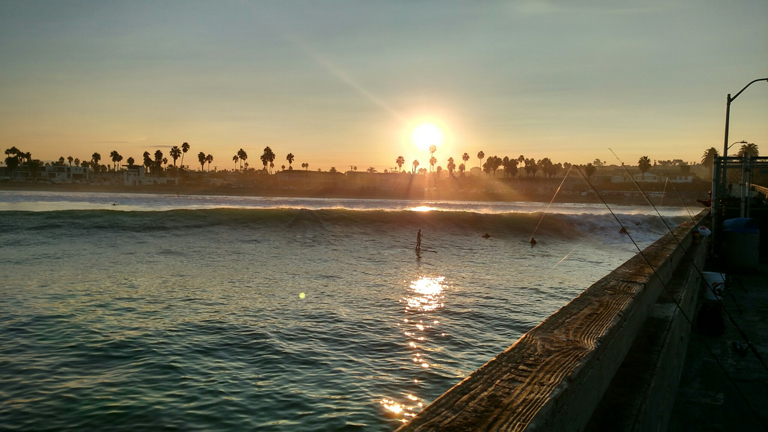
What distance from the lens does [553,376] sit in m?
2.78

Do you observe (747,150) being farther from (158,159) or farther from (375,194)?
(158,159)

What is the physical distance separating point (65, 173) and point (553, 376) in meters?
207

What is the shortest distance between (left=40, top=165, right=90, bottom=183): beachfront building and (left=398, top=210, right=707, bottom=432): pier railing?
665 feet

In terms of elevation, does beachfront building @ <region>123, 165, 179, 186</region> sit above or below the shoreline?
above

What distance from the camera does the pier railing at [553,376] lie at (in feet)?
7.61

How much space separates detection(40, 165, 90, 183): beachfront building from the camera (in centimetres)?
17800

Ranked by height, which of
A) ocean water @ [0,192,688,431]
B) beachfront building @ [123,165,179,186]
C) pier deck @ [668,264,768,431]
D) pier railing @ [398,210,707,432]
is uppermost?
beachfront building @ [123,165,179,186]

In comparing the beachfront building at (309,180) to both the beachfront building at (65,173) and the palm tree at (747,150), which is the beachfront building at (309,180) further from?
the palm tree at (747,150)

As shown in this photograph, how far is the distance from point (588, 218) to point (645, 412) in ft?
194

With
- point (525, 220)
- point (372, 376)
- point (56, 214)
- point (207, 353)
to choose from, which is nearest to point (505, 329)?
point (372, 376)

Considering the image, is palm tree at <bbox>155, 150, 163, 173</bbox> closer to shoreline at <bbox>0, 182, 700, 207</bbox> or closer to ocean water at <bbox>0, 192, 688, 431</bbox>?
shoreline at <bbox>0, 182, 700, 207</bbox>

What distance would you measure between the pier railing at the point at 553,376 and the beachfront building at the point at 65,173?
20283 centimetres

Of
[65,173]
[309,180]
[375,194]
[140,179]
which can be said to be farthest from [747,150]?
[65,173]

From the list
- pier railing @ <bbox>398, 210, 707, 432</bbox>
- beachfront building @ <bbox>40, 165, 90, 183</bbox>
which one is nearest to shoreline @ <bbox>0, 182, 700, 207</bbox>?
beachfront building @ <bbox>40, 165, 90, 183</bbox>
